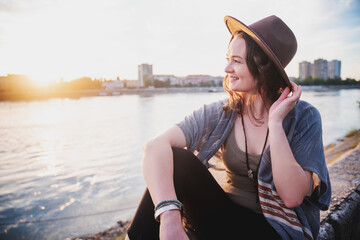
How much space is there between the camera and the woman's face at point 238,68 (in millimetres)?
1137

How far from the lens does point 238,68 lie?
1.16 meters

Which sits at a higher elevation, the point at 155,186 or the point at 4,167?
the point at 155,186

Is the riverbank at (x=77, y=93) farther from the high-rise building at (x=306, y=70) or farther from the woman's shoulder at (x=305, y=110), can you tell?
the woman's shoulder at (x=305, y=110)

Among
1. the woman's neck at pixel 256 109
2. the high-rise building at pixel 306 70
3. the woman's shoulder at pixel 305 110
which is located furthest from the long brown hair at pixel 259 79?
the high-rise building at pixel 306 70

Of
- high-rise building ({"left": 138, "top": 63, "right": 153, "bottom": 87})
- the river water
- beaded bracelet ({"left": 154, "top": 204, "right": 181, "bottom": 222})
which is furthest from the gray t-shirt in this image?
high-rise building ({"left": 138, "top": 63, "right": 153, "bottom": 87})

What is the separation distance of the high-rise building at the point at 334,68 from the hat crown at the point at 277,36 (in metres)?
87.8

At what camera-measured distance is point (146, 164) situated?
997mm

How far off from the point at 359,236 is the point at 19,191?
5112 mm

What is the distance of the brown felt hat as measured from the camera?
101 centimetres

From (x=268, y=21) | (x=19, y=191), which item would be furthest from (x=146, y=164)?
(x=19, y=191)

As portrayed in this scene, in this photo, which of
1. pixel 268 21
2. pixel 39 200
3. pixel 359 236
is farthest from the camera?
pixel 39 200

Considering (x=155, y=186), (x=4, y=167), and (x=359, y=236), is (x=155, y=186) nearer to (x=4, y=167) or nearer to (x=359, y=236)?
(x=359, y=236)

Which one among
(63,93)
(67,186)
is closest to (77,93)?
(63,93)

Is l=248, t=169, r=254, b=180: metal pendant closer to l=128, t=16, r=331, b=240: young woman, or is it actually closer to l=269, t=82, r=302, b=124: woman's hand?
l=128, t=16, r=331, b=240: young woman
